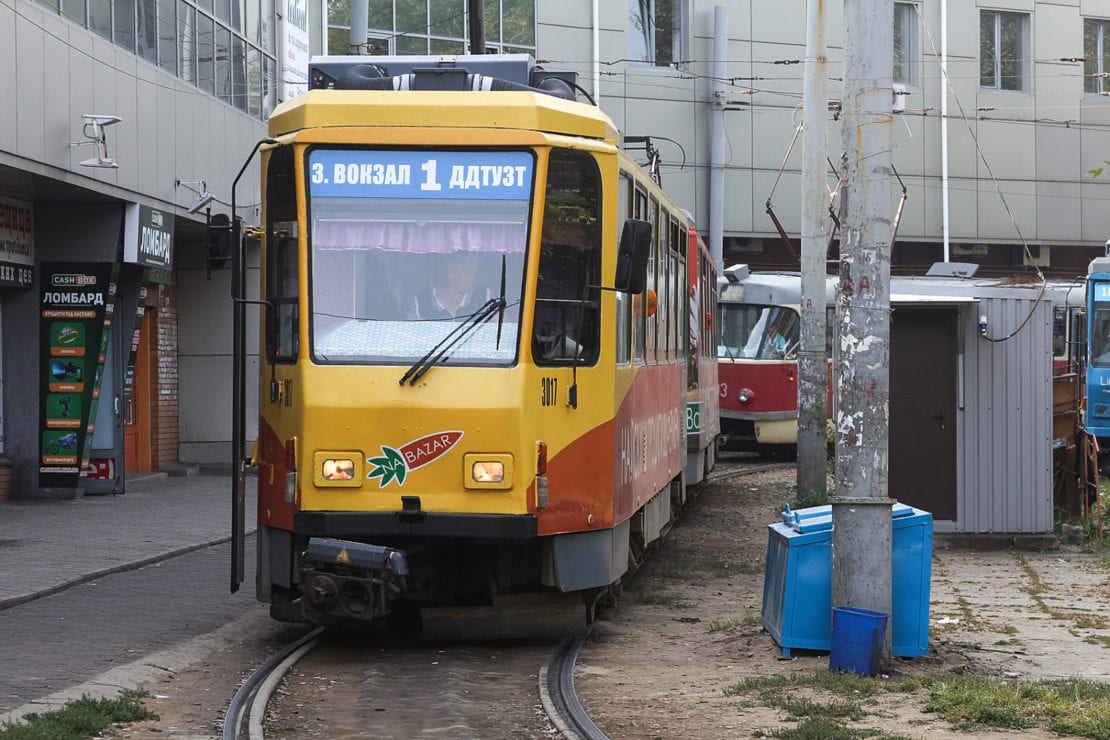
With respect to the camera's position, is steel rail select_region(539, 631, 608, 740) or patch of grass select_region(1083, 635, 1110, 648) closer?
steel rail select_region(539, 631, 608, 740)

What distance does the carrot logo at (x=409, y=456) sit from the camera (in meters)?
9.22

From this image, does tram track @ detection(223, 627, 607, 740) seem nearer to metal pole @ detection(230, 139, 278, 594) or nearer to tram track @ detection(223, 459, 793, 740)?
tram track @ detection(223, 459, 793, 740)

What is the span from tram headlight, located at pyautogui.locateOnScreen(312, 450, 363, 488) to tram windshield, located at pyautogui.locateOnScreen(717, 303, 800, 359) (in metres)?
18.0

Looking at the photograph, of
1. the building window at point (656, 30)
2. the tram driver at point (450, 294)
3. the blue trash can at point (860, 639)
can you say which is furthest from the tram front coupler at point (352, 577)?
the building window at point (656, 30)

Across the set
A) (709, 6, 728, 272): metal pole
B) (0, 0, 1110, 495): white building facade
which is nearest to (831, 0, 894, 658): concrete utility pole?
(0, 0, 1110, 495): white building facade

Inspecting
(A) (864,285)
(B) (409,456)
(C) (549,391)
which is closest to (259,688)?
(B) (409,456)

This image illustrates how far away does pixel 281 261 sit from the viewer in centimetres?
965

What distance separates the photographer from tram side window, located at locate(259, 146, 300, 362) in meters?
9.55

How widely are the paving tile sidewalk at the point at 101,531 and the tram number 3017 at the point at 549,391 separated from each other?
421cm

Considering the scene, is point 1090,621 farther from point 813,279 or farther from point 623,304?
point 813,279

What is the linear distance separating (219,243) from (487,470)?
2048 mm

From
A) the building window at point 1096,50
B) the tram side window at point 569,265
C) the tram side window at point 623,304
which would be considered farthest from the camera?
the building window at point 1096,50

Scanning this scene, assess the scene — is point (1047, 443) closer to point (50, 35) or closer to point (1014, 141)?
point (50, 35)

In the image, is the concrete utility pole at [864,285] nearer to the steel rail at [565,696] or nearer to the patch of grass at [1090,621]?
the steel rail at [565,696]
